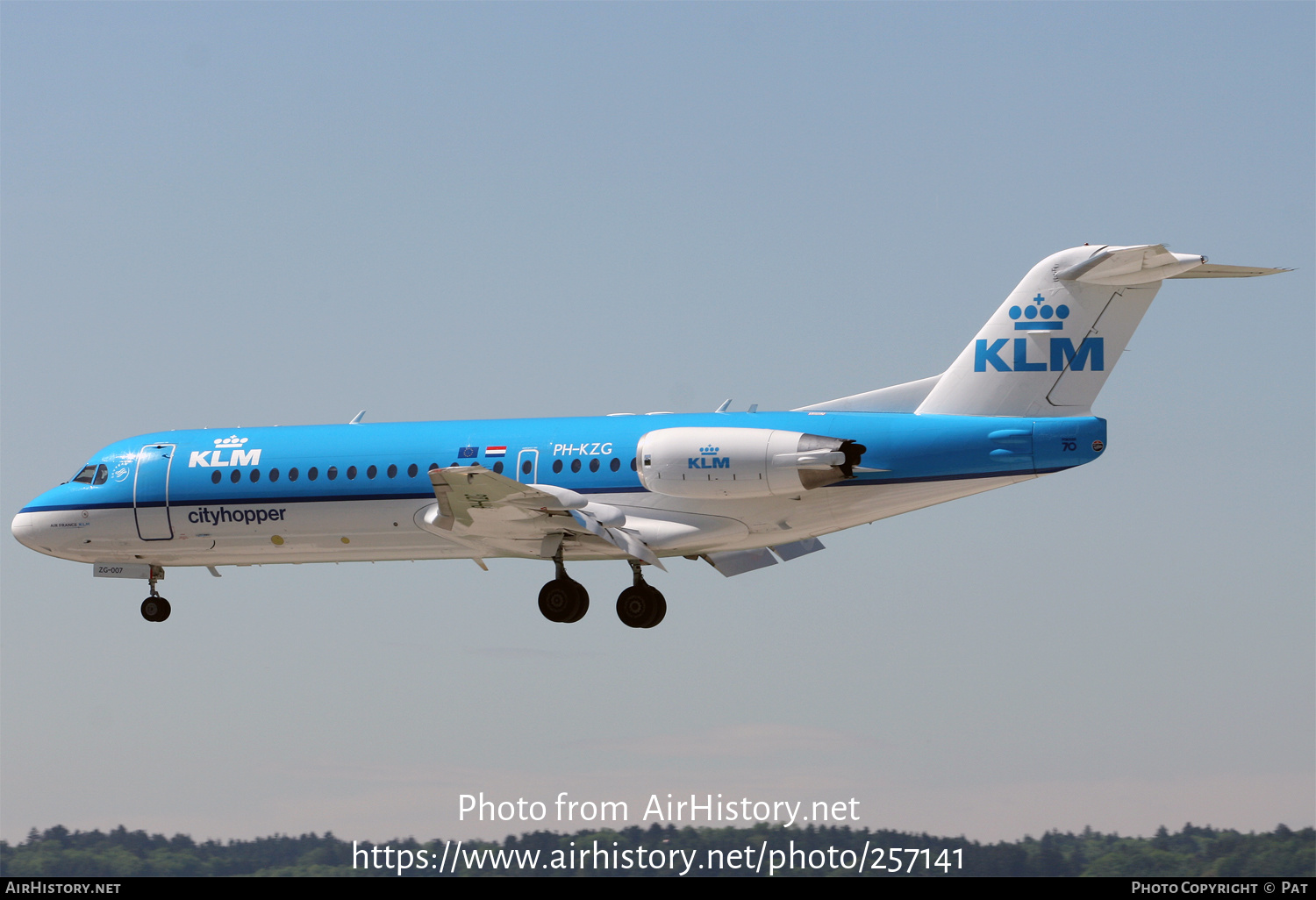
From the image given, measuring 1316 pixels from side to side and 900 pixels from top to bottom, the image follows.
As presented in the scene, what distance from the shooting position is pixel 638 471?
26.1 metres

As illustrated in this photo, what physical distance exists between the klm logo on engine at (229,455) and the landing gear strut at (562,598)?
5.59 m

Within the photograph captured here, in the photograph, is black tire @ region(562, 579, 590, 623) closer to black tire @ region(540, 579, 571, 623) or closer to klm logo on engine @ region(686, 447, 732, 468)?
black tire @ region(540, 579, 571, 623)

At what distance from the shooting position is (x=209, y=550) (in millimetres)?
28922

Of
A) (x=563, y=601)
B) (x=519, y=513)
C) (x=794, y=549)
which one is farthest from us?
(x=794, y=549)

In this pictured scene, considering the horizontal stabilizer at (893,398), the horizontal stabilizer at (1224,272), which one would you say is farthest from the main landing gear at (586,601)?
the horizontal stabilizer at (1224,272)

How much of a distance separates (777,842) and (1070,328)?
14709 mm

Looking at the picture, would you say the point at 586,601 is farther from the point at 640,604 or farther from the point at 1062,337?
the point at 1062,337

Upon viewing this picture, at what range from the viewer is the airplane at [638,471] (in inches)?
985

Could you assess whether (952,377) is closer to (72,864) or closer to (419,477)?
(419,477)

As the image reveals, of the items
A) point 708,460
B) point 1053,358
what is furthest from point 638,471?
point 1053,358

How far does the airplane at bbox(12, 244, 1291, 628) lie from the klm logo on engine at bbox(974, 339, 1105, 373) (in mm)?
26

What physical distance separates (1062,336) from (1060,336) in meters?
0.04

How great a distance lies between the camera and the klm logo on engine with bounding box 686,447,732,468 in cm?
2520

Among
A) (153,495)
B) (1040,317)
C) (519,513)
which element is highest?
(1040,317)
